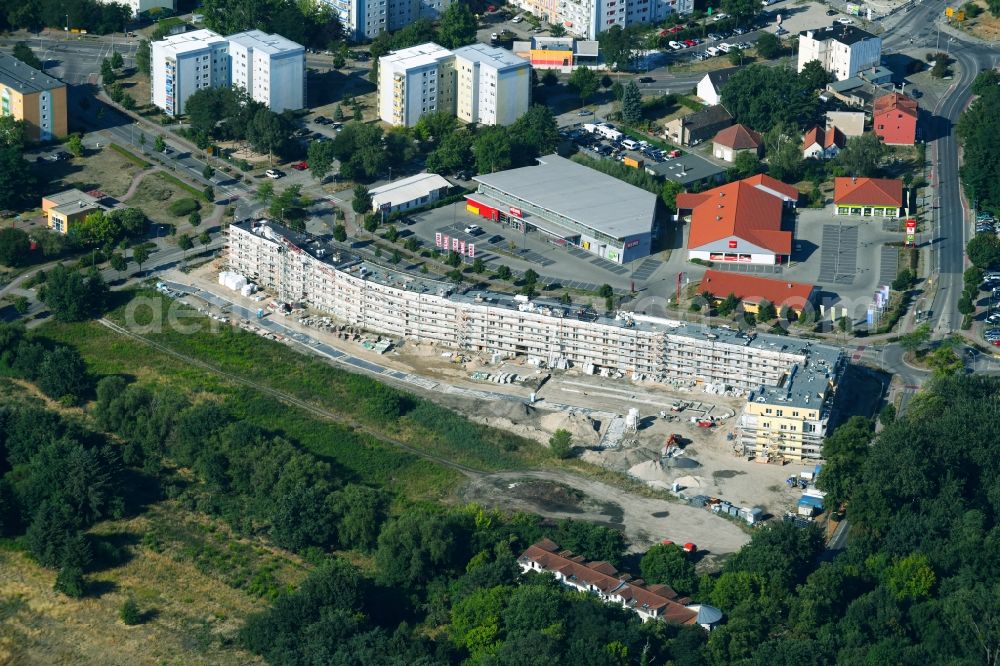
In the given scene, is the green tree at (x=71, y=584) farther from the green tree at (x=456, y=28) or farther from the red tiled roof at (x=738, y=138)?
the green tree at (x=456, y=28)

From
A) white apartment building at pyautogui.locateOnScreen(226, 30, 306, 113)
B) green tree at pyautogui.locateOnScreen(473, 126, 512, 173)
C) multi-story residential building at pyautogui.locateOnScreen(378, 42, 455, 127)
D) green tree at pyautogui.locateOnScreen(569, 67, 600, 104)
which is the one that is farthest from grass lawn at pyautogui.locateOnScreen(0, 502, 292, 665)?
green tree at pyautogui.locateOnScreen(569, 67, 600, 104)

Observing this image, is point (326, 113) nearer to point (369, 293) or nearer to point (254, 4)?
point (254, 4)

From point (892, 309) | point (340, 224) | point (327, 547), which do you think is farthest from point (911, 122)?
point (327, 547)

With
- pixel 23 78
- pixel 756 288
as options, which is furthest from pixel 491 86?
pixel 23 78

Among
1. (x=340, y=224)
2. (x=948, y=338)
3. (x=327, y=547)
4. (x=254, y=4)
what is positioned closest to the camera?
(x=327, y=547)

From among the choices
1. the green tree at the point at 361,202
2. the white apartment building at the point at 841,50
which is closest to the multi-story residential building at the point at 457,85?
the green tree at the point at 361,202

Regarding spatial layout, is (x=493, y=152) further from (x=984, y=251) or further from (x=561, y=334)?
(x=984, y=251)
